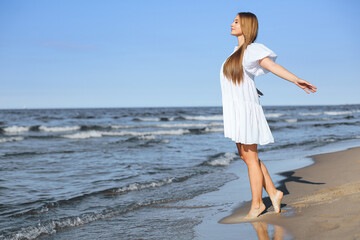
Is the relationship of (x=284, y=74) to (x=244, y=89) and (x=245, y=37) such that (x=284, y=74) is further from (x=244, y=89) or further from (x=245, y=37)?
(x=245, y=37)

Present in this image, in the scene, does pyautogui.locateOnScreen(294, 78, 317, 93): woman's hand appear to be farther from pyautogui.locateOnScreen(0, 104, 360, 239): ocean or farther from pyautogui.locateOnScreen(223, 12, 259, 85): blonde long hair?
pyautogui.locateOnScreen(0, 104, 360, 239): ocean

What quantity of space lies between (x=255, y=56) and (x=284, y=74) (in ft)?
1.02

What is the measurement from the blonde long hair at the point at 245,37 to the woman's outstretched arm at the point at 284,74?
0.21 m

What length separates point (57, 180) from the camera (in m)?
6.94

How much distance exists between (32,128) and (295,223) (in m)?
27.3

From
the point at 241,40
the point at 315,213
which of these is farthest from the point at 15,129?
the point at 315,213

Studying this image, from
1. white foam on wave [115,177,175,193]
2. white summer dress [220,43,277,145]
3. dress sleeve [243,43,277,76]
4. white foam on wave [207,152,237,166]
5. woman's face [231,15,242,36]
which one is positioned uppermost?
woman's face [231,15,242,36]

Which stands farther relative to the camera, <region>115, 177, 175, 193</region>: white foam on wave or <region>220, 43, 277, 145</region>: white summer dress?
<region>115, 177, 175, 193</region>: white foam on wave

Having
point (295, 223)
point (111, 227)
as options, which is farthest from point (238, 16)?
point (111, 227)

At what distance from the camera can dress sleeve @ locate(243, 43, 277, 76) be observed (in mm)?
2987

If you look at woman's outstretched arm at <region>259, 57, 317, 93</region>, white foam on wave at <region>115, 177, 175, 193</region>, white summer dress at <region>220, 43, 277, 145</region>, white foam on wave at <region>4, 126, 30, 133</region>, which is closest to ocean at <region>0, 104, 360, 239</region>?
white foam on wave at <region>115, 177, 175, 193</region>

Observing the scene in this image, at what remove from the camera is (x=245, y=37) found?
3158 mm

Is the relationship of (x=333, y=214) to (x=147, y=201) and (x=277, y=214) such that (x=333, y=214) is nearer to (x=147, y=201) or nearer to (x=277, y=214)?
(x=277, y=214)

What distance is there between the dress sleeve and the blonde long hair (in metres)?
0.06
